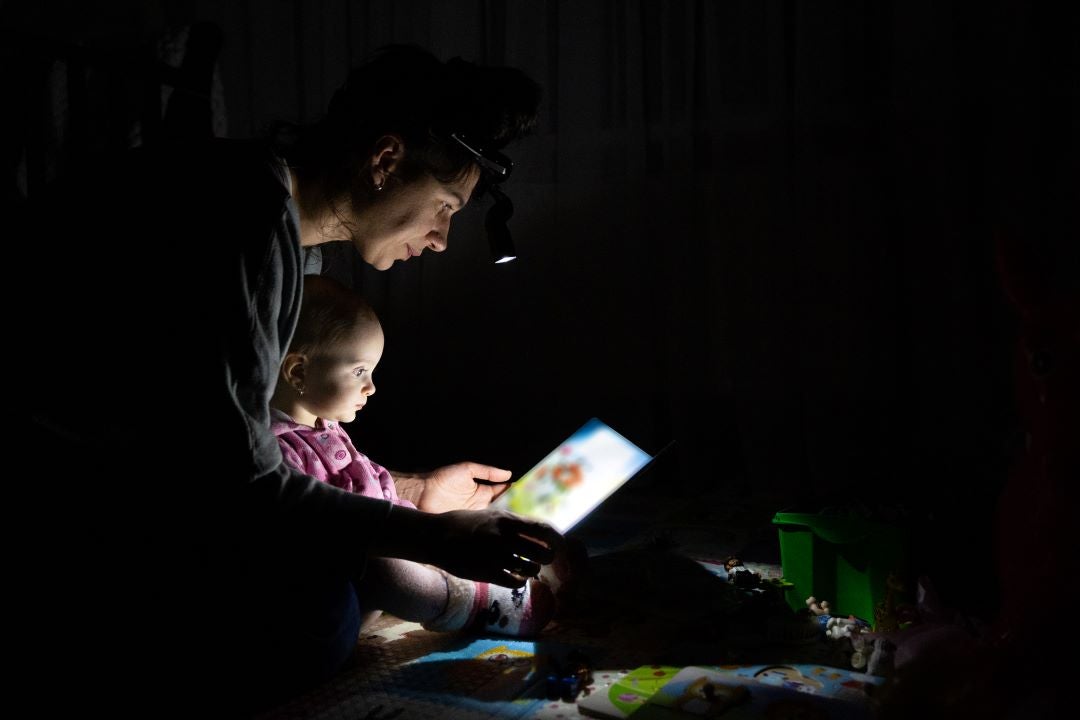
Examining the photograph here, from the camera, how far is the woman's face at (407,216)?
114 cm

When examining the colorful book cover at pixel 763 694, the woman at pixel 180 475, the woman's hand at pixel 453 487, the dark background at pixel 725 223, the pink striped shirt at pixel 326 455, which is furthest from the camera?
the dark background at pixel 725 223

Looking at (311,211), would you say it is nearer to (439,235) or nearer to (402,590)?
(439,235)

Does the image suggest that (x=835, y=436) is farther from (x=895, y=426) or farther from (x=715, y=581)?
(x=715, y=581)

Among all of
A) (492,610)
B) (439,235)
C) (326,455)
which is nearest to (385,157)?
(439,235)

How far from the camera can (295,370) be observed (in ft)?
4.50

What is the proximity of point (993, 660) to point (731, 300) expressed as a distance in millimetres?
1347

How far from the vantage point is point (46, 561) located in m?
0.84

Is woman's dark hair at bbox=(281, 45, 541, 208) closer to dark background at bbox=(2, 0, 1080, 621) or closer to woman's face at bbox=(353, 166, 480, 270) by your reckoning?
woman's face at bbox=(353, 166, 480, 270)

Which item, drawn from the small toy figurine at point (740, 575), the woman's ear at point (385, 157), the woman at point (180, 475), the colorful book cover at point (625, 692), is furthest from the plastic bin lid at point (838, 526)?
the woman's ear at point (385, 157)

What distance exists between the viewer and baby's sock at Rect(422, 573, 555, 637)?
3.99 feet

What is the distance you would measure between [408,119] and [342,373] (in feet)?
1.50

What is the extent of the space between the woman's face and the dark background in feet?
2.82

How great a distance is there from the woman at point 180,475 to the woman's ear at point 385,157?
0.17m

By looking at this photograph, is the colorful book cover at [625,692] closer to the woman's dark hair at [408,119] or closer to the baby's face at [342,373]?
the baby's face at [342,373]
